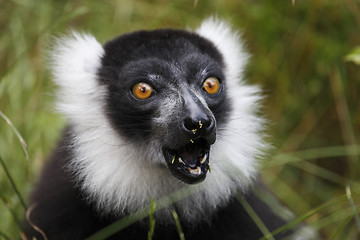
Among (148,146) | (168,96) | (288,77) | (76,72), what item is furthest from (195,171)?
(288,77)

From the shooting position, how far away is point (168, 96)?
3420 mm

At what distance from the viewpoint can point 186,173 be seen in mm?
3205

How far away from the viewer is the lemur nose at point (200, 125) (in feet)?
10.0

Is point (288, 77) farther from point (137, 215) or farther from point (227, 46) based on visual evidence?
point (137, 215)

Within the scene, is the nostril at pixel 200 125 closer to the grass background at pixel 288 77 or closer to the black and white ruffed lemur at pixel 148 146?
the black and white ruffed lemur at pixel 148 146

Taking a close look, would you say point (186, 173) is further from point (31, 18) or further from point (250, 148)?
point (31, 18)

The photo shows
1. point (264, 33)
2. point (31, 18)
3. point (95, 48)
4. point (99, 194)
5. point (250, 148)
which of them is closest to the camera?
point (99, 194)

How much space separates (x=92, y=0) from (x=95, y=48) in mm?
3979

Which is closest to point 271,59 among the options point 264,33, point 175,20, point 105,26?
point 264,33

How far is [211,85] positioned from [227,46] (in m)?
0.85

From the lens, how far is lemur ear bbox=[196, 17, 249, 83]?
4.22 metres

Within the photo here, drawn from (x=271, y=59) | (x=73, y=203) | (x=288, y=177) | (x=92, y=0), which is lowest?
(x=73, y=203)

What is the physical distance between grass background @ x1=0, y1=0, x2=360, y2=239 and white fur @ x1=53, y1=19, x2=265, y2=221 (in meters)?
2.13

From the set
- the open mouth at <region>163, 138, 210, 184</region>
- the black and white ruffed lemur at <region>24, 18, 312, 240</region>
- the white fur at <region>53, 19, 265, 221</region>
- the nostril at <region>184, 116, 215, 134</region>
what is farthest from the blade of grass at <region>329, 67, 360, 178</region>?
the nostril at <region>184, 116, 215, 134</region>
